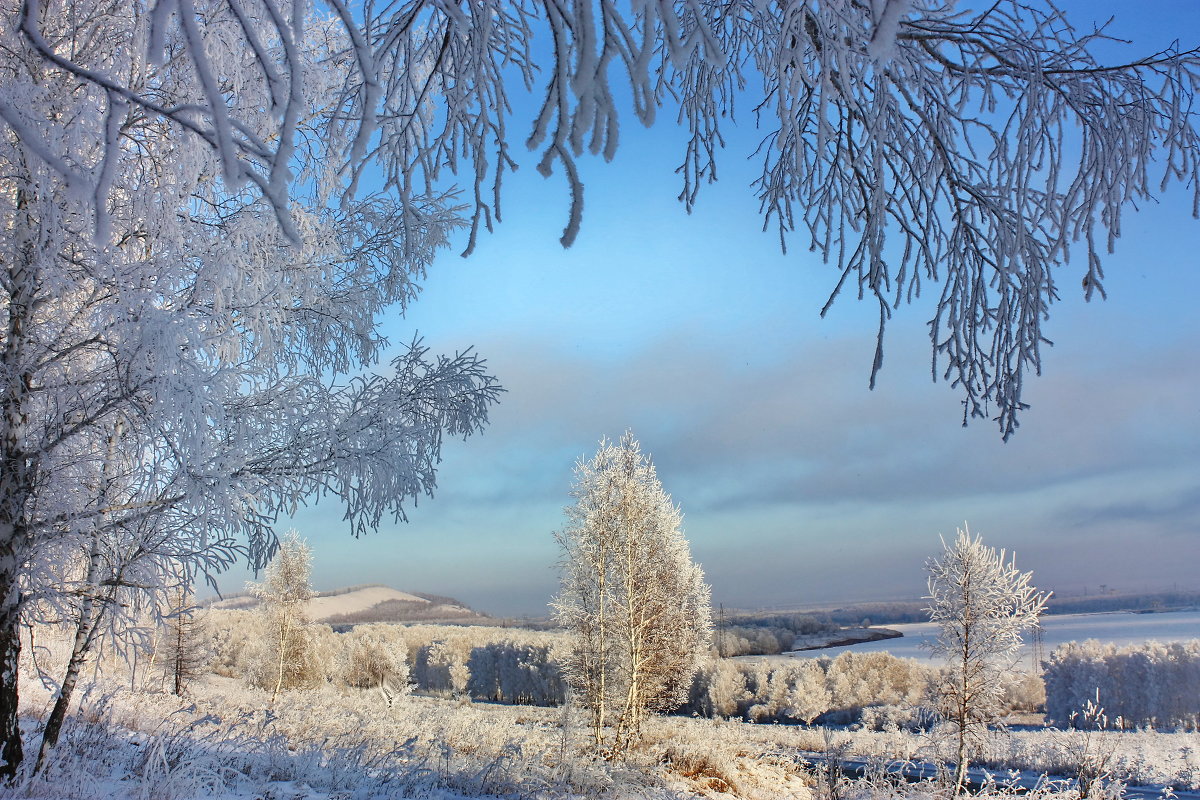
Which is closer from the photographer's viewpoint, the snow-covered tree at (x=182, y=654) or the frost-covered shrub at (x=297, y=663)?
the snow-covered tree at (x=182, y=654)

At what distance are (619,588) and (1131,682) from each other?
30.6 metres

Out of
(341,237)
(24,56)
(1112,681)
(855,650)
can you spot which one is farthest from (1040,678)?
(24,56)

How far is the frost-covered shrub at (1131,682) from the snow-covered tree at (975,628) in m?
21.8

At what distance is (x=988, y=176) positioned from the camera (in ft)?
7.06

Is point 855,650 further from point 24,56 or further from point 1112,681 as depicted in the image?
point 24,56

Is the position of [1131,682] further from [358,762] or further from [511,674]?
[358,762]

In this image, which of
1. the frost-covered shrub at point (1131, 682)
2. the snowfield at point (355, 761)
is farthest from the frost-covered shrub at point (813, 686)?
the snowfield at point (355, 761)

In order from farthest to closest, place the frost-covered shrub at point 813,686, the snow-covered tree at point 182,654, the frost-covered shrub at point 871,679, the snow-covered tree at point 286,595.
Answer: the frost-covered shrub at point 871,679
the frost-covered shrub at point 813,686
the snow-covered tree at point 286,595
the snow-covered tree at point 182,654

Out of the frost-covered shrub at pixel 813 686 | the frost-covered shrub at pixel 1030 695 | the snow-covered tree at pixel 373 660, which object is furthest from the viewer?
the frost-covered shrub at pixel 1030 695

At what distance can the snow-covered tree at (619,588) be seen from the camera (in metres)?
13.8

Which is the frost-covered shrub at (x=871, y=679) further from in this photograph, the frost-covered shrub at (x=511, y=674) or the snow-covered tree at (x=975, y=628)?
the snow-covered tree at (x=975, y=628)

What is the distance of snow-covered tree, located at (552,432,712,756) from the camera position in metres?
13.8

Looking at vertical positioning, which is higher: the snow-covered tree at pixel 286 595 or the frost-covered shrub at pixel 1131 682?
the snow-covered tree at pixel 286 595

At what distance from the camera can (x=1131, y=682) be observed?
101ft
